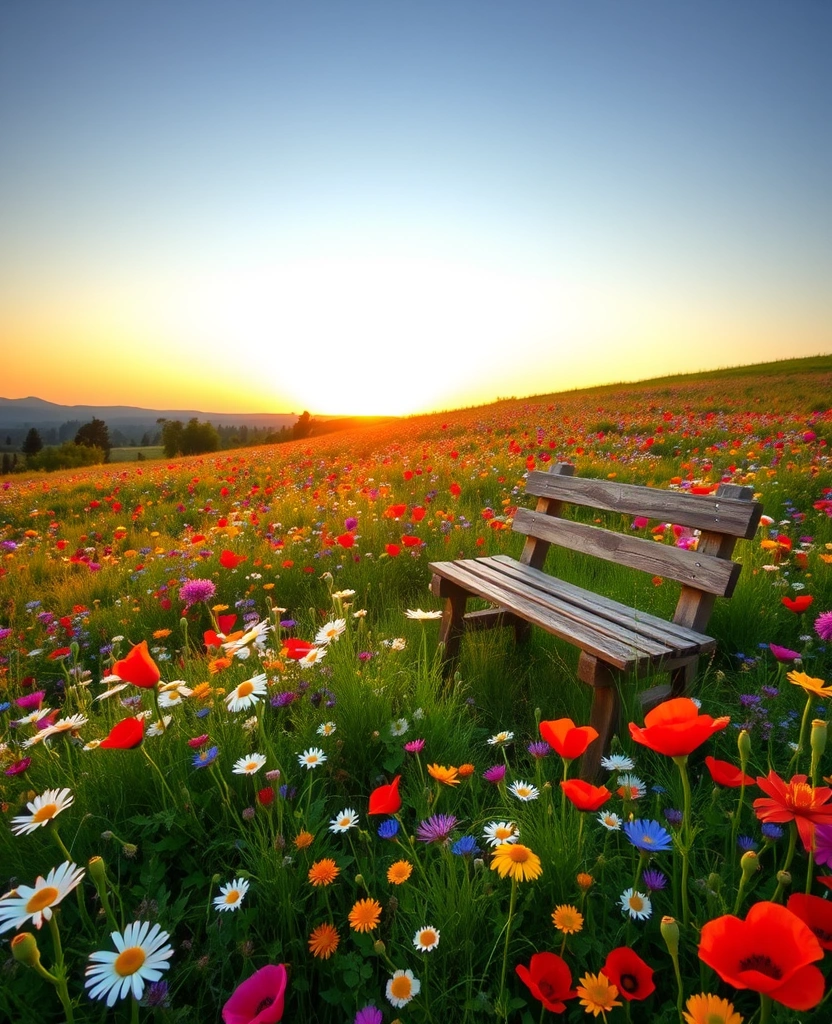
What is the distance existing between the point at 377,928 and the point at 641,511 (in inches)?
73.2

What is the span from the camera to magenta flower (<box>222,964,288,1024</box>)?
84cm

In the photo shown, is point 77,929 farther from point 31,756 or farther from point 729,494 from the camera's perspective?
point 729,494

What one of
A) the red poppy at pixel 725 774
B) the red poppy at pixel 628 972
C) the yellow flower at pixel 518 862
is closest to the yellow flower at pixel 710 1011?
the red poppy at pixel 628 972

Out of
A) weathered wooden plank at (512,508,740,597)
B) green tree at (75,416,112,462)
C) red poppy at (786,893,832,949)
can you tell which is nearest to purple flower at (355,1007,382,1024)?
red poppy at (786,893,832,949)

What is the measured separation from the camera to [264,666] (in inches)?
80.7

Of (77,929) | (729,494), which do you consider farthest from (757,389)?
(77,929)

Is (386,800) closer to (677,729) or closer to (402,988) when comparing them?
(402,988)

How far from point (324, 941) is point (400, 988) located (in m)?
0.22

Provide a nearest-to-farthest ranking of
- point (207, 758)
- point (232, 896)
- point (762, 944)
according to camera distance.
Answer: point (762, 944) → point (232, 896) → point (207, 758)

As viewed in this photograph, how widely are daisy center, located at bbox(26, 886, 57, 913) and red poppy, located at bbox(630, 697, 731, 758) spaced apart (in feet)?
3.41

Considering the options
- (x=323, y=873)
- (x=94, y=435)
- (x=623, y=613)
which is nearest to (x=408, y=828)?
(x=323, y=873)

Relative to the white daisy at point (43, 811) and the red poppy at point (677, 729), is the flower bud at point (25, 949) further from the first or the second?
the red poppy at point (677, 729)

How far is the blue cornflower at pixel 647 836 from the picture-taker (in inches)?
43.4

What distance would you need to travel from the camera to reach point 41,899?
3.14 feet
